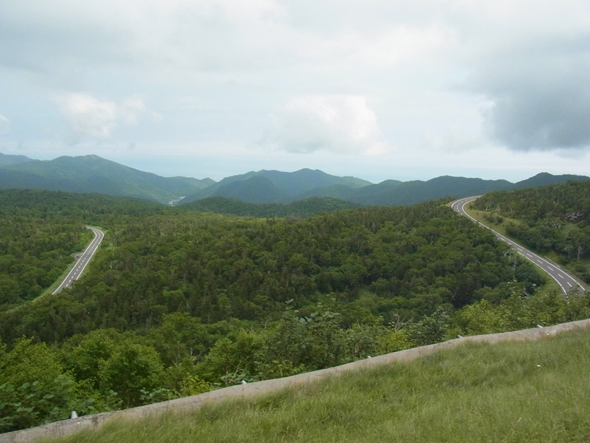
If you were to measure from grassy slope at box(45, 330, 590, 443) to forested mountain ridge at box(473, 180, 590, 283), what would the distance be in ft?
265

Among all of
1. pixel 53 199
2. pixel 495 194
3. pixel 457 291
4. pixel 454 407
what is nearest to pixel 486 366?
pixel 454 407

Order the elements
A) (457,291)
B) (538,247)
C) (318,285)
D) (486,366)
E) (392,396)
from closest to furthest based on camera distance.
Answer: (392,396) → (486,366) → (457,291) → (318,285) → (538,247)

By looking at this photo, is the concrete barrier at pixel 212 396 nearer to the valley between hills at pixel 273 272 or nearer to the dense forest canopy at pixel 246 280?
the dense forest canopy at pixel 246 280

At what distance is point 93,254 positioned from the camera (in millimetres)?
104688

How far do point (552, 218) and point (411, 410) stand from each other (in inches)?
4278

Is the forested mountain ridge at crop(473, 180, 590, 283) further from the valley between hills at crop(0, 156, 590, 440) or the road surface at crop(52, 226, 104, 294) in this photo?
the road surface at crop(52, 226, 104, 294)

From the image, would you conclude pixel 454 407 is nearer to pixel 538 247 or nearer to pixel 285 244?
pixel 285 244

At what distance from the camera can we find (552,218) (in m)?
89.2

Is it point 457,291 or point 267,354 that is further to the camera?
point 457,291

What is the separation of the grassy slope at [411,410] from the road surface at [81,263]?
93.4m

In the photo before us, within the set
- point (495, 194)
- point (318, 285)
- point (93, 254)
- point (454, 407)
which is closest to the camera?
point (454, 407)

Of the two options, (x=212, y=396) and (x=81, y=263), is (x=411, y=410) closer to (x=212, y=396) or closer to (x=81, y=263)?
(x=212, y=396)

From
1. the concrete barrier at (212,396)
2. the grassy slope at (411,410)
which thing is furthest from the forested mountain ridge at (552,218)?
the grassy slope at (411,410)

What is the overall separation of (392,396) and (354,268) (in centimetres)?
7375
